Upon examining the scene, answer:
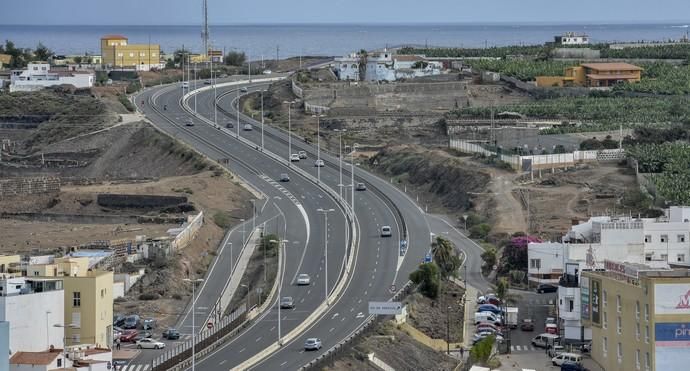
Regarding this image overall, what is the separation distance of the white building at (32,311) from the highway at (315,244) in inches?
185

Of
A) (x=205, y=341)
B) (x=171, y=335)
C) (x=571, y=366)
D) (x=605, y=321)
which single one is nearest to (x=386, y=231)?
(x=171, y=335)

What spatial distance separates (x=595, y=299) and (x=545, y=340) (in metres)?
4.26

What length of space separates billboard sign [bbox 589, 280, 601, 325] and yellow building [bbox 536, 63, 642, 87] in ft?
276

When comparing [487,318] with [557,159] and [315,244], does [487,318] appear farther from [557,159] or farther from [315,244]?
[557,159]

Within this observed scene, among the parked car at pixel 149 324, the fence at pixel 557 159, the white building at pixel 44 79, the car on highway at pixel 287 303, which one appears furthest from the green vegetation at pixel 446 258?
the white building at pixel 44 79

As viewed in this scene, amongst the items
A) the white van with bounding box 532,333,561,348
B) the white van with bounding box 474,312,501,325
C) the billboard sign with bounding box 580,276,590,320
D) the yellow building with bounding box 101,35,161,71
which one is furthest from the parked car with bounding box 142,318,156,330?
the yellow building with bounding box 101,35,161,71

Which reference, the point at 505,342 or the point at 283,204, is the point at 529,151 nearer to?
the point at 283,204

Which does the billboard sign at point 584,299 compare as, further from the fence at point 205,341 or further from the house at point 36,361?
the house at point 36,361

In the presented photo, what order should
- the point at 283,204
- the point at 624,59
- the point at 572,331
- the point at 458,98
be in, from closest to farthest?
1. the point at 572,331
2. the point at 283,204
3. the point at 458,98
4. the point at 624,59

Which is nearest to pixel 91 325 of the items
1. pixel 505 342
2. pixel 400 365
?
pixel 400 365

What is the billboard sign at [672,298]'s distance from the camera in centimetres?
5459

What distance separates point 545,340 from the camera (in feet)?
214

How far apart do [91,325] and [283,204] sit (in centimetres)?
3795

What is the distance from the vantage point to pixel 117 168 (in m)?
122
